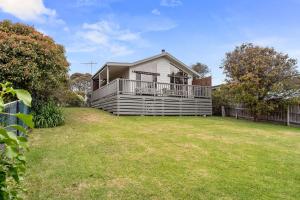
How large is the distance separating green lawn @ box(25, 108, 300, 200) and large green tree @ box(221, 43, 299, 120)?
6861mm

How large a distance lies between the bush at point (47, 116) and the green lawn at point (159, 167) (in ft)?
4.50

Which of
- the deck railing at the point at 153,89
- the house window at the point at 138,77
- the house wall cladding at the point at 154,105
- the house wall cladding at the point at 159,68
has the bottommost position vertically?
the house wall cladding at the point at 154,105

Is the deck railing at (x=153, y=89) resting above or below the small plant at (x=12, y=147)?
above

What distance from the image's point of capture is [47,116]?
10391 mm

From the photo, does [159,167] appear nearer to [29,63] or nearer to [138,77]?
[29,63]

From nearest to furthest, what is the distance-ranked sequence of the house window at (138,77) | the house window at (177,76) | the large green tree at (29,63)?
the large green tree at (29,63), the house window at (138,77), the house window at (177,76)

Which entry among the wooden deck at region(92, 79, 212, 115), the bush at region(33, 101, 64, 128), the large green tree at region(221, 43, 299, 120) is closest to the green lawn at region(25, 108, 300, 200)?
the bush at region(33, 101, 64, 128)

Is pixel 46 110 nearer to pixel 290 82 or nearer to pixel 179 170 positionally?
pixel 179 170

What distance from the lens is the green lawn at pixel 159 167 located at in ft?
14.3

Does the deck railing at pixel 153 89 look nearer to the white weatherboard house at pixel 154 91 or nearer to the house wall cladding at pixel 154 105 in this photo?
the white weatherboard house at pixel 154 91

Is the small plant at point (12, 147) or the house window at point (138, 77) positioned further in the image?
the house window at point (138, 77)

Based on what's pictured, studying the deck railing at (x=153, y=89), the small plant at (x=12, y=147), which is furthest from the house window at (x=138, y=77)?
the small plant at (x=12, y=147)

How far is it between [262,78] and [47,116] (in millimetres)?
11906

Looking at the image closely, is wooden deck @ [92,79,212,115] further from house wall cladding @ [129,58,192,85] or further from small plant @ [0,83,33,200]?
small plant @ [0,83,33,200]
